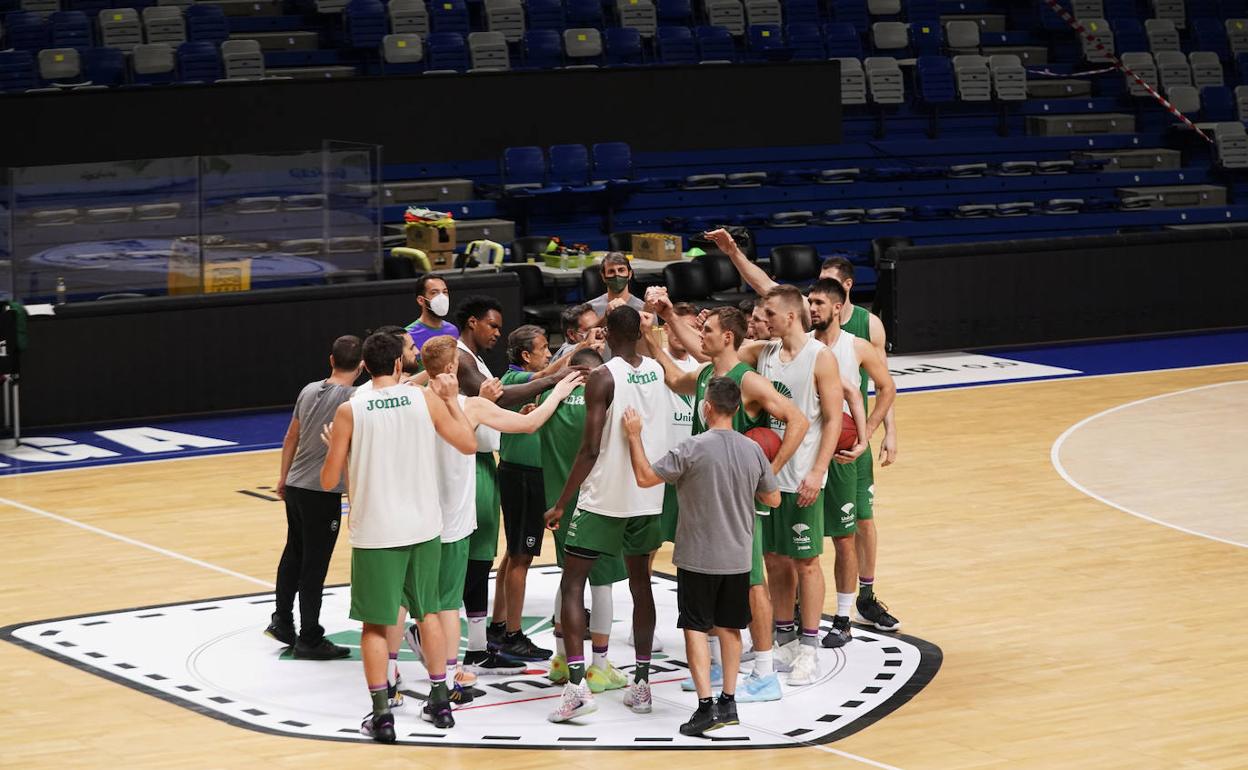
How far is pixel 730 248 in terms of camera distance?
32.7 feet

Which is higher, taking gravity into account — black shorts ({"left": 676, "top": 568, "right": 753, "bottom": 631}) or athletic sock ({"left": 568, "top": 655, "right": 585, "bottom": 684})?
black shorts ({"left": 676, "top": 568, "right": 753, "bottom": 631})

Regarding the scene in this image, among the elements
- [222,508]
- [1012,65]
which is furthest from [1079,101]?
[222,508]

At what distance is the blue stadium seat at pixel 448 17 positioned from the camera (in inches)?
957

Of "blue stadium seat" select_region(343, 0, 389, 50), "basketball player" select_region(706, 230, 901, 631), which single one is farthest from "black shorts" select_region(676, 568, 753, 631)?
"blue stadium seat" select_region(343, 0, 389, 50)

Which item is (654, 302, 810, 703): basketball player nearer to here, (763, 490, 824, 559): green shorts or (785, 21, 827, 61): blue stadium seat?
(763, 490, 824, 559): green shorts

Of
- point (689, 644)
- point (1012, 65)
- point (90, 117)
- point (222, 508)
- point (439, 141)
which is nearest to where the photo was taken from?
point (689, 644)

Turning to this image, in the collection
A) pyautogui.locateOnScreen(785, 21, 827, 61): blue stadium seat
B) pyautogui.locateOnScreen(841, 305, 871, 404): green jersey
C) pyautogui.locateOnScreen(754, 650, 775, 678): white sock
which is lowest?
pyautogui.locateOnScreen(754, 650, 775, 678): white sock

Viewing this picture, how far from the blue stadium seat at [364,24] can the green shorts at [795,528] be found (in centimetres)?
1574

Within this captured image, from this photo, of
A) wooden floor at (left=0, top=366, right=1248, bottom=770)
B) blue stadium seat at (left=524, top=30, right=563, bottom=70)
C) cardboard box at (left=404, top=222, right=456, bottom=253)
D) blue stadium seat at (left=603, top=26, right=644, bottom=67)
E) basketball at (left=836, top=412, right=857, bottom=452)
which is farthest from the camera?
blue stadium seat at (left=603, top=26, right=644, bottom=67)

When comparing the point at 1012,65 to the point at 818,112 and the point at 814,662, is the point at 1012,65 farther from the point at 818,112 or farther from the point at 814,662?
the point at 814,662

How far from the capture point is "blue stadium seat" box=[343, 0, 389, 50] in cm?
2361

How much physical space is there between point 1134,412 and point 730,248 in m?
8.72

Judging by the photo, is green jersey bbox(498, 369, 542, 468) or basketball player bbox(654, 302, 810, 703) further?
green jersey bbox(498, 369, 542, 468)

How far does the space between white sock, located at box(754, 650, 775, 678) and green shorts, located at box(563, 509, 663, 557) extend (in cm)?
69
